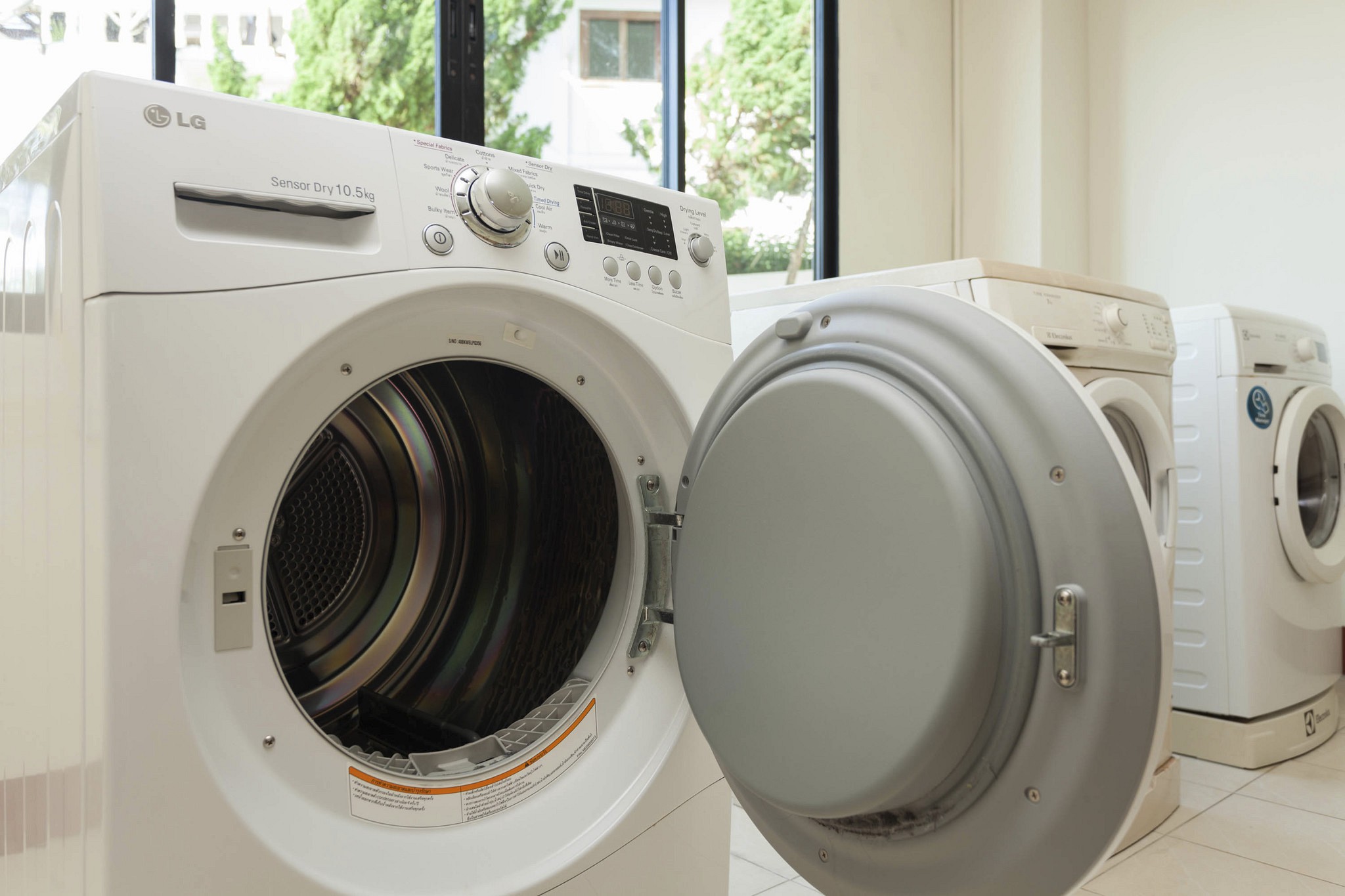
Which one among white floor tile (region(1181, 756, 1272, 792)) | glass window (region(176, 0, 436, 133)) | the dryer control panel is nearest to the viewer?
the dryer control panel

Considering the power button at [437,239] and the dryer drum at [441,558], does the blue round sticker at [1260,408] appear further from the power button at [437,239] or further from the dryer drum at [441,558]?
the power button at [437,239]

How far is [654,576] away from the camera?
1081 millimetres

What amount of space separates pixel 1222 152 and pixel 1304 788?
202cm

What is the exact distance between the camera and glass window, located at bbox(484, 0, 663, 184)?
9.48ft

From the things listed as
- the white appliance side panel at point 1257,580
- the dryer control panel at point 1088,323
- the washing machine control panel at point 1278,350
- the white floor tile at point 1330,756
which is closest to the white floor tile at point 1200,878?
the white appliance side panel at point 1257,580

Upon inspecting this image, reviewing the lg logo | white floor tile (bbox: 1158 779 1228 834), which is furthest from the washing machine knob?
the lg logo

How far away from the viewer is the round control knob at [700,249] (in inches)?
43.2

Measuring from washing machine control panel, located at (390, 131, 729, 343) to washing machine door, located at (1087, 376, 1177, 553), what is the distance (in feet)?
2.97

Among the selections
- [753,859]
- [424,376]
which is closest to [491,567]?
[424,376]

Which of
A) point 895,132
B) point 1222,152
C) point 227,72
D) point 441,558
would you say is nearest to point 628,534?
point 441,558

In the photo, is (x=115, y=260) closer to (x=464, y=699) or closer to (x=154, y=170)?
(x=154, y=170)

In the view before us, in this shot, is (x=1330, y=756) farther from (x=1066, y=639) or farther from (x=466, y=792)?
(x=466, y=792)

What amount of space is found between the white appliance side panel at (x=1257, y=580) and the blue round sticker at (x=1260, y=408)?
0.01 m

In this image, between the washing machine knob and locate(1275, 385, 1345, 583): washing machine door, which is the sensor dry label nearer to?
the washing machine knob
